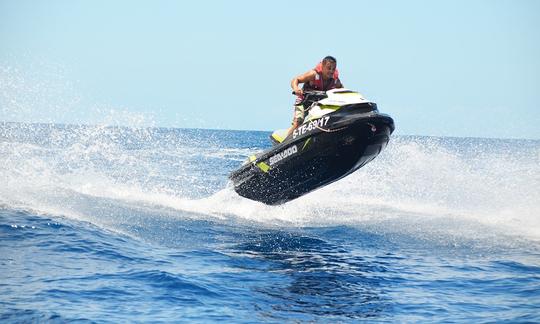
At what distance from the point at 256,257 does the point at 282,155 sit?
2.64 meters

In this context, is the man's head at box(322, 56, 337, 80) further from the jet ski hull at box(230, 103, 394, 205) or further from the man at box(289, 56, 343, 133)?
the jet ski hull at box(230, 103, 394, 205)

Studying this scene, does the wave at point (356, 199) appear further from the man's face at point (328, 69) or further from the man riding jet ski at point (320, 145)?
the man's face at point (328, 69)

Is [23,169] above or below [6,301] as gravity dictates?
above

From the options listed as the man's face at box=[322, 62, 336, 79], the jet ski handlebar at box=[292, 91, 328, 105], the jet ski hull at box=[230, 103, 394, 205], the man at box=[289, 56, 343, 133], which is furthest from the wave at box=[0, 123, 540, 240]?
the man's face at box=[322, 62, 336, 79]

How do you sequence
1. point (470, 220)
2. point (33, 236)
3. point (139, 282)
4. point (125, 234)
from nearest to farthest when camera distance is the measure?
1. point (139, 282)
2. point (33, 236)
3. point (125, 234)
4. point (470, 220)

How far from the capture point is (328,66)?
1011 cm

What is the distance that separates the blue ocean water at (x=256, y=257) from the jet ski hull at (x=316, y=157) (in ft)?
2.20

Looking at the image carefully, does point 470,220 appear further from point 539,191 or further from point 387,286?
point 387,286

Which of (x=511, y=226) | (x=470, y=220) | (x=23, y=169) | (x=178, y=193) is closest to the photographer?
(x=511, y=226)

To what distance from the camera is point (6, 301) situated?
5340 mm

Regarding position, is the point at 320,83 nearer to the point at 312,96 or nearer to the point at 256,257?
the point at 312,96

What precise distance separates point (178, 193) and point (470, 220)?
308 inches

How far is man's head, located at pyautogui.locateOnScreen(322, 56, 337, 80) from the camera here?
33.0 feet

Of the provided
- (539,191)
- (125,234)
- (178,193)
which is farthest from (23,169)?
(539,191)
